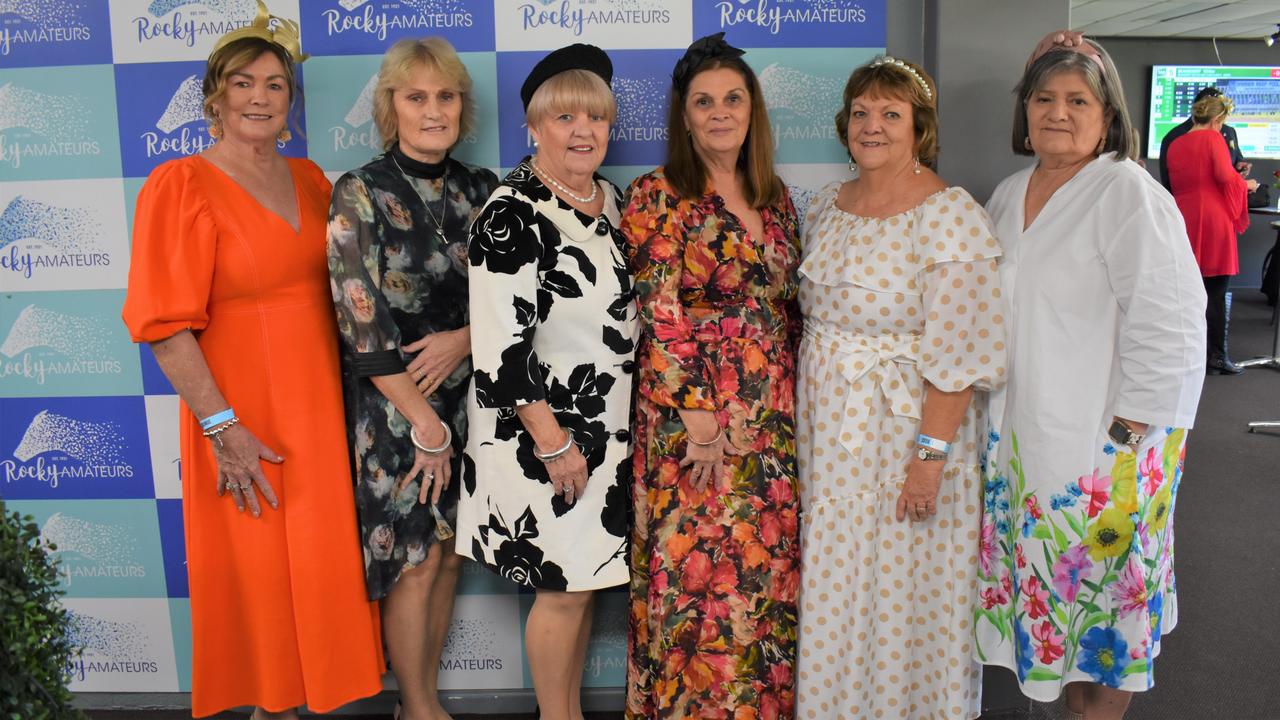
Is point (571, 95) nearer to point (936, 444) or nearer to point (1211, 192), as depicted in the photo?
point (936, 444)

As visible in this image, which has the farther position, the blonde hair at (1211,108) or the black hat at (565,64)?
the blonde hair at (1211,108)

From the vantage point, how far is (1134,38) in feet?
37.3

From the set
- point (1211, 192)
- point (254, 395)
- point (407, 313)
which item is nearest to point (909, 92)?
point (407, 313)

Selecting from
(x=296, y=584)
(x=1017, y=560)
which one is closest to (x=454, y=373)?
(x=296, y=584)

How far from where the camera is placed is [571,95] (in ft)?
6.87

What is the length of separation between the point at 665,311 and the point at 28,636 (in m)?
1.36

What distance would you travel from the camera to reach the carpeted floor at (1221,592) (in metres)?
2.76

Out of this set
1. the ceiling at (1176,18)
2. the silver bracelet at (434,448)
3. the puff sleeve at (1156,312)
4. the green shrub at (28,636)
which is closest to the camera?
the green shrub at (28,636)

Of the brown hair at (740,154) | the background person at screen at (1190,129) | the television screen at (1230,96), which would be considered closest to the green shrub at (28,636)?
the brown hair at (740,154)

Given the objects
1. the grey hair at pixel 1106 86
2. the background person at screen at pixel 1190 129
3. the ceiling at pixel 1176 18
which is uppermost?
the ceiling at pixel 1176 18

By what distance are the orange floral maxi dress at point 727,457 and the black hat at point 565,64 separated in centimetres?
31

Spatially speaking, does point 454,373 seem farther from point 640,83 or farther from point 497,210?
point 640,83

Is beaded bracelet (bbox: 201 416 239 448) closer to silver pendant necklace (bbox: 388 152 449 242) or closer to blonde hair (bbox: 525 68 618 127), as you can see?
silver pendant necklace (bbox: 388 152 449 242)

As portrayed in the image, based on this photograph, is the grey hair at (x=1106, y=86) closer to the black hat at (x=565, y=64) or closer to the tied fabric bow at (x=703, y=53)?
the tied fabric bow at (x=703, y=53)
